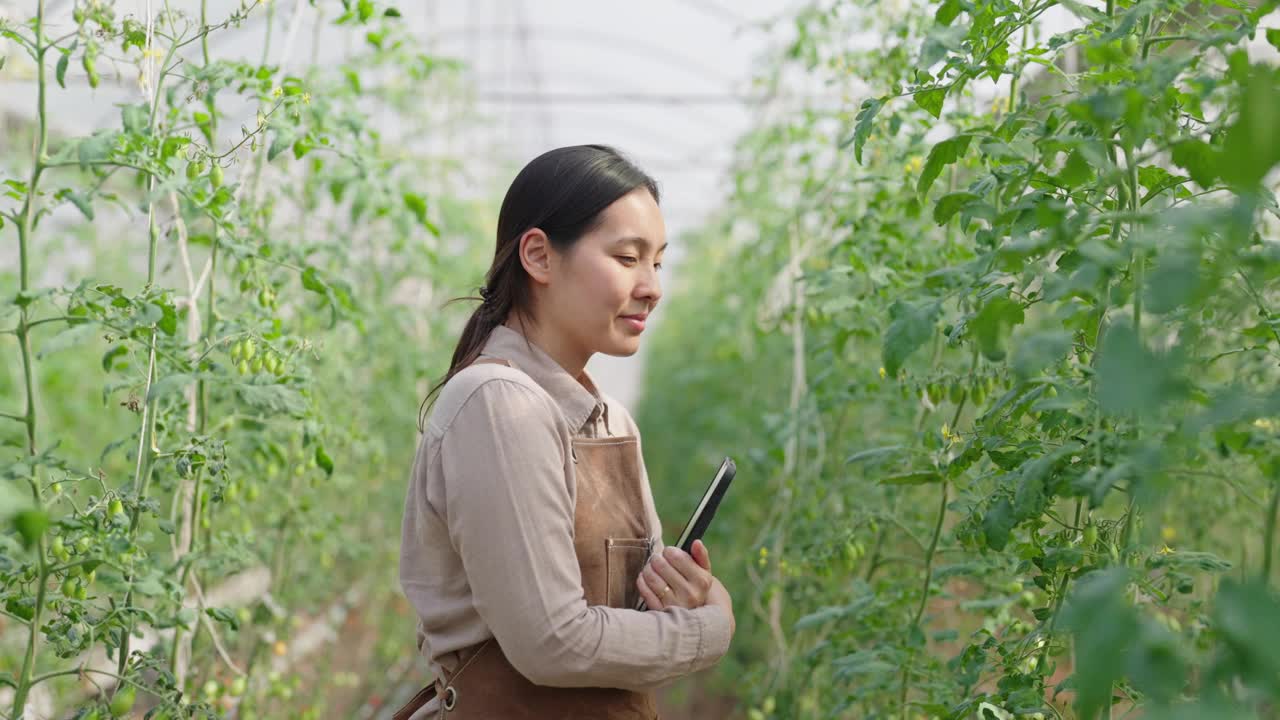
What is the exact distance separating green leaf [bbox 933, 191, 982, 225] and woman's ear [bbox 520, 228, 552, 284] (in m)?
0.55

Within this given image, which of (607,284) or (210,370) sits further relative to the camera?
(210,370)

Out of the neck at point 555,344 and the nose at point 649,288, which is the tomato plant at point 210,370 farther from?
the nose at point 649,288

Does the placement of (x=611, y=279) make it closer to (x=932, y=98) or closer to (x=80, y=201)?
(x=932, y=98)

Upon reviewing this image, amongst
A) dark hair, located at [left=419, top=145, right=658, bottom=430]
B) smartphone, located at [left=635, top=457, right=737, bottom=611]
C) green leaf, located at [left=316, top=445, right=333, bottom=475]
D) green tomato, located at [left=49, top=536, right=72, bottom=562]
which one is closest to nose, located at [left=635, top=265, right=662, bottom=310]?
dark hair, located at [left=419, top=145, right=658, bottom=430]

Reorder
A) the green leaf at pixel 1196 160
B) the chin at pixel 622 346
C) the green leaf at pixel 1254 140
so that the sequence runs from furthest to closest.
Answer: the chin at pixel 622 346 < the green leaf at pixel 1196 160 < the green leaf at pixel 1254 140

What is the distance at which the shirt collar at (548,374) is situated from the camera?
5.03 ft

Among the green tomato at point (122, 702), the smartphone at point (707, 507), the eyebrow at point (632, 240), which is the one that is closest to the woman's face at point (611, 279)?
the eyebrow at point (632, 240)

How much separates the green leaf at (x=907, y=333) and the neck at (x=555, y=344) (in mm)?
523

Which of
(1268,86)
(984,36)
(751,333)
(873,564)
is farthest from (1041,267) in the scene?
(751,333)

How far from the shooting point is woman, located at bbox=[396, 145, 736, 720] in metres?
1.31

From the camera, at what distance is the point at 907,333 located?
1.24 m

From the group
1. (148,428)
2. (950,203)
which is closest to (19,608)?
(148,428)

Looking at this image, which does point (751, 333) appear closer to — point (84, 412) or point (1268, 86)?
point (84, 412)

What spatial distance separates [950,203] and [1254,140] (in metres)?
0.62
